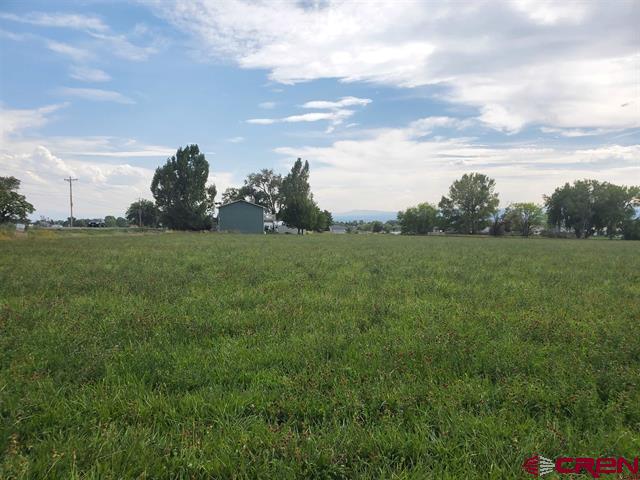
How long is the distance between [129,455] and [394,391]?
2.49 meters

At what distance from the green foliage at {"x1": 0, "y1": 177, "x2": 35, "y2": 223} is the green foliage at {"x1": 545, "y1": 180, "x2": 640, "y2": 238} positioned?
401 ft

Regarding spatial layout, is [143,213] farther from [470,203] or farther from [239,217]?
[470,203]

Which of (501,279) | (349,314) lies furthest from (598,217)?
(349,314)

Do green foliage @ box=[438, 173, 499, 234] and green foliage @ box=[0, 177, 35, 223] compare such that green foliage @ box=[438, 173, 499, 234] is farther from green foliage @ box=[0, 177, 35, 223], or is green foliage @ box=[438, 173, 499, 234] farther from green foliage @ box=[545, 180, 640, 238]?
green foliage @ box=[0, 177, 35, 223]

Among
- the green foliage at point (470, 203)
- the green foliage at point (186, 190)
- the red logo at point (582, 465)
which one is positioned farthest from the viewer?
the green foliage at point (470, 203)

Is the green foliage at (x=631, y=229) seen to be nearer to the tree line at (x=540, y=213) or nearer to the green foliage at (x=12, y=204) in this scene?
the tree line at (x=540, y=213)

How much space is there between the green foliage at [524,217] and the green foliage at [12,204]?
116983 mm

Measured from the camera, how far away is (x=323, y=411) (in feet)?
11.6

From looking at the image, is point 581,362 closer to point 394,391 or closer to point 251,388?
point 394,391

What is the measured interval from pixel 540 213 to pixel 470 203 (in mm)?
25019

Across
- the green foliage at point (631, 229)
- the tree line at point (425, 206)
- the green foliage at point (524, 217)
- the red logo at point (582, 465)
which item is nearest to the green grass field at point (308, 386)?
the red logo at point (582, 465)

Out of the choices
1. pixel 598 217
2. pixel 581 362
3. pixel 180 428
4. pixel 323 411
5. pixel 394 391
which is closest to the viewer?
pixel 180 428

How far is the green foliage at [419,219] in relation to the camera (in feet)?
404

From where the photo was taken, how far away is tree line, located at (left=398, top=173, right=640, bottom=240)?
9156cm
